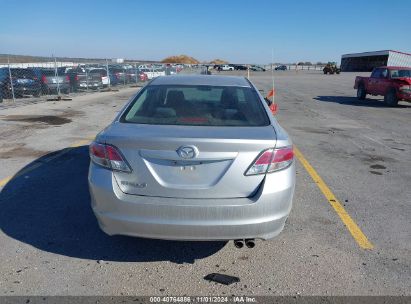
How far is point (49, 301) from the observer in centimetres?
297

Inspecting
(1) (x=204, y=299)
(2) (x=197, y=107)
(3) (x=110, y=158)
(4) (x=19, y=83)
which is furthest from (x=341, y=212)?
(4) (x=19, y=83)

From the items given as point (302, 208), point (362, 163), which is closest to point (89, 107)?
point (362, 163)

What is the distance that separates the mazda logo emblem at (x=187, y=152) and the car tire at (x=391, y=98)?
55.9ft

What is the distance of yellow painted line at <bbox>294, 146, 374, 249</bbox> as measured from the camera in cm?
400

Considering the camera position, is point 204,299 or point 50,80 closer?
point 204,299

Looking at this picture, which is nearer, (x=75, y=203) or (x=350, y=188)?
(x=75, y=203)

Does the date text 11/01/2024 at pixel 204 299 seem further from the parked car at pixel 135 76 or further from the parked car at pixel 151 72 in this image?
the parked car at pixel 151 72

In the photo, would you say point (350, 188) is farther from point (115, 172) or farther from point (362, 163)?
point (115, 172)

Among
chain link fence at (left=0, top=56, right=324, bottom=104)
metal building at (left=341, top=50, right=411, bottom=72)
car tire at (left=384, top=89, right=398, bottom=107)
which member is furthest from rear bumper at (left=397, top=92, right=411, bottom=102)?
metal building at (left=341, top=50, right=411, bottom=72)

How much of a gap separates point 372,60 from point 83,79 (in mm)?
80729

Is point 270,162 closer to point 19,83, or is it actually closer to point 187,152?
point 187,152

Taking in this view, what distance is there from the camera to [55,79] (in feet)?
61.5

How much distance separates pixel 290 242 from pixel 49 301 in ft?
7.44

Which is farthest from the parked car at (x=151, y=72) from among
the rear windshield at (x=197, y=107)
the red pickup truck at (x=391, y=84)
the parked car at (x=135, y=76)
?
the rear windshield at (x=197, y=107)
